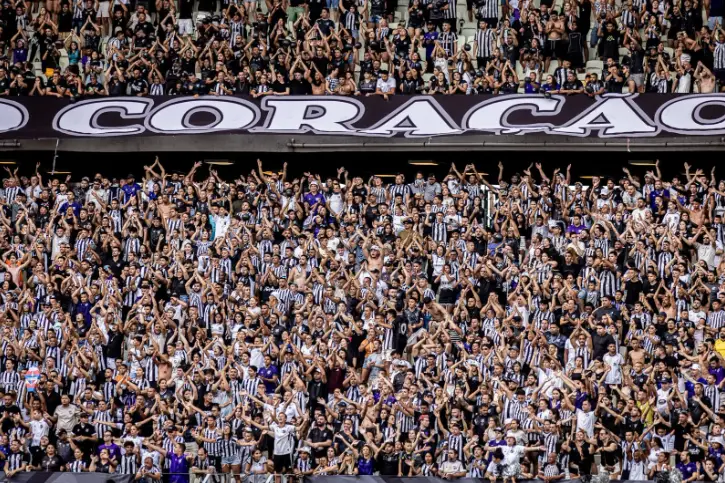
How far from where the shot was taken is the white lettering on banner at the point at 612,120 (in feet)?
87.2

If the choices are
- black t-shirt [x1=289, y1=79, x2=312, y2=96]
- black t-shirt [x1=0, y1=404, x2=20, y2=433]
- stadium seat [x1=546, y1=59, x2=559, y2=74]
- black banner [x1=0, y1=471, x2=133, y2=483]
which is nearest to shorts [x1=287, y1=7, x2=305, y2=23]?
black t-shirt [x1=289, y1=79, x2=312, y2=96]

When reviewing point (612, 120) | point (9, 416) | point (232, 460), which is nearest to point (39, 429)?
point (9, 416)

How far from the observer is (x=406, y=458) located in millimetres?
21203

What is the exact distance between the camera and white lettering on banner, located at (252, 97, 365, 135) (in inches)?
1077

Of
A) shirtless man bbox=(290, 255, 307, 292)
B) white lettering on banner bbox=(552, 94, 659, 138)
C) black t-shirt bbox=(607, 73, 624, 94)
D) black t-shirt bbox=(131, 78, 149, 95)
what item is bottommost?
shirtless man bbox=(290, 255, 307, 292)

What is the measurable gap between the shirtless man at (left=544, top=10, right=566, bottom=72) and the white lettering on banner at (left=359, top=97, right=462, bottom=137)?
2.49m

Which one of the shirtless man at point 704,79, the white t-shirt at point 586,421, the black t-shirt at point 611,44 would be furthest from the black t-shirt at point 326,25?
the white t-shirt at point 586,421

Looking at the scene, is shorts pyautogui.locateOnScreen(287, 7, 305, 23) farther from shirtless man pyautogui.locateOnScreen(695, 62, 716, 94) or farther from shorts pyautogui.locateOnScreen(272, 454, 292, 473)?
shorts pyautogui.locateOnScreen(272, 454, 292, 473)

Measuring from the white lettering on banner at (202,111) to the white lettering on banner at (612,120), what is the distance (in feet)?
19.4

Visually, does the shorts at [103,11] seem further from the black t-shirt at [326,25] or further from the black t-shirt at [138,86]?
the black t-shirt at [326,25]

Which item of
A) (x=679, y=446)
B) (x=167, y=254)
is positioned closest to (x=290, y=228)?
(x=167, y=254)

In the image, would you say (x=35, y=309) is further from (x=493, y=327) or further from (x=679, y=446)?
(x=679, y=446)

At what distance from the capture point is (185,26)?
97.2ft

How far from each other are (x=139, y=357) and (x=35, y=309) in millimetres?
2569
